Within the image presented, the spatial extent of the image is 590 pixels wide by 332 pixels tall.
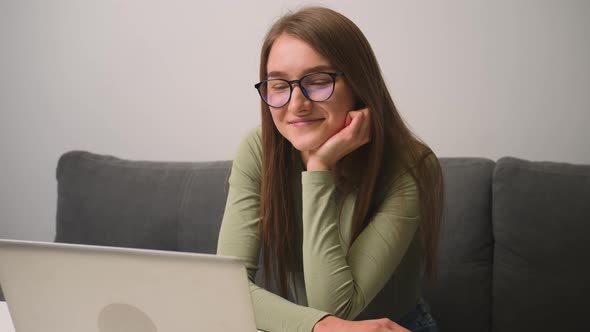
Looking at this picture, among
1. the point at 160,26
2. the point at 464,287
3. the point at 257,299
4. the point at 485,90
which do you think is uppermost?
the point at 160,26

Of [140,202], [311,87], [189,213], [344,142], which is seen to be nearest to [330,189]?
[344,142]

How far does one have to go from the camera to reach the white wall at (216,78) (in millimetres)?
1837

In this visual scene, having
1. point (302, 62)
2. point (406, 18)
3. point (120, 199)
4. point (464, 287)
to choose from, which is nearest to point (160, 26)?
point (120, 199)

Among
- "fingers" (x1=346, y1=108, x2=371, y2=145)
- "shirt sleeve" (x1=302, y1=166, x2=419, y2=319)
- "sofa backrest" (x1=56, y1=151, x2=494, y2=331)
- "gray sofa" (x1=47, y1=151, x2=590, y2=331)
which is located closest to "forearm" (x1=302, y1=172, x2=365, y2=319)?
"shirt sleeve" (x1=302, y1=166, x2=419, y2=319)

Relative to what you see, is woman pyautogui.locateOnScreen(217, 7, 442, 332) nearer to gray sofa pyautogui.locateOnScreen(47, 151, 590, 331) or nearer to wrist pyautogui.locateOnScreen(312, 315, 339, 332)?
wrist pyautogui.locateOnScreen(312, 315, 339, 332)

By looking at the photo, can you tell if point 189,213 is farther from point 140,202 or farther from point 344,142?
point 344,142

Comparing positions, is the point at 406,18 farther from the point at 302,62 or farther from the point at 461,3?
the point at 302,62

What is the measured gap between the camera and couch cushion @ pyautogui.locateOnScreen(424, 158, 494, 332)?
1.68 m

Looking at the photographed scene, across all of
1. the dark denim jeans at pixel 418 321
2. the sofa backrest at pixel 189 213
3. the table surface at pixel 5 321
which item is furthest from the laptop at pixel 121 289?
the sofa backrest at pixel 189 213

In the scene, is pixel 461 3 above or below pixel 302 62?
above

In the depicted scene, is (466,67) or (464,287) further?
(466,67)

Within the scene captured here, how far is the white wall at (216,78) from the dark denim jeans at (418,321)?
67cm

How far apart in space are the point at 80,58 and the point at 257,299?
Answer: 157 cm

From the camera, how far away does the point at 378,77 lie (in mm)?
1288
